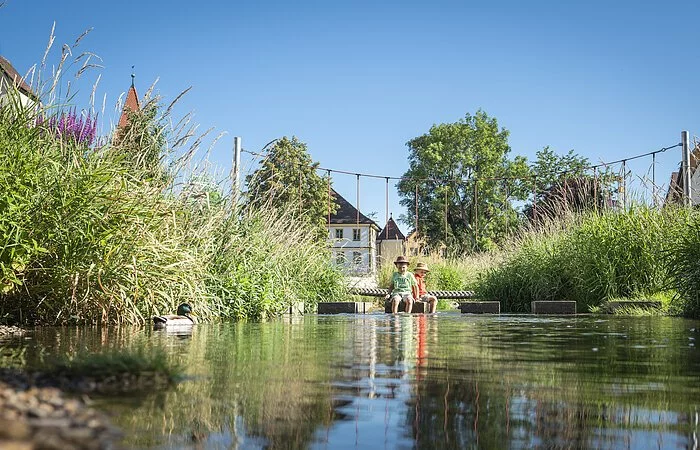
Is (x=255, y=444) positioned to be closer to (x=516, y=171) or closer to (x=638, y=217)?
(x=638, y=217)

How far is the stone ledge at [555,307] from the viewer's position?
482 inches

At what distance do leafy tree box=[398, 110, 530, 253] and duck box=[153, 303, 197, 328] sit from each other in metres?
48.5

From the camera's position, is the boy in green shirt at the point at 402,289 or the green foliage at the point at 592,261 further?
the boy in green shirt at the point at 402,289

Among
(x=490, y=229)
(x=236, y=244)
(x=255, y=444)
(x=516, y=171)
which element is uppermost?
(x=516, y=171)

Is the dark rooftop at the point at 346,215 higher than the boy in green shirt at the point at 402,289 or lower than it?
Result: higher

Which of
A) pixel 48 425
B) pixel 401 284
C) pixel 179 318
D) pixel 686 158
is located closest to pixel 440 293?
pixel 401 284

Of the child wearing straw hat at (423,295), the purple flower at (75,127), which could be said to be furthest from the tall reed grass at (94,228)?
the child wearing straw hat at (423,295)

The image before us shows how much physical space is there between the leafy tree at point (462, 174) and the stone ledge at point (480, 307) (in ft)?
139

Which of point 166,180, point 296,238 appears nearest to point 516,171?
point 296,238

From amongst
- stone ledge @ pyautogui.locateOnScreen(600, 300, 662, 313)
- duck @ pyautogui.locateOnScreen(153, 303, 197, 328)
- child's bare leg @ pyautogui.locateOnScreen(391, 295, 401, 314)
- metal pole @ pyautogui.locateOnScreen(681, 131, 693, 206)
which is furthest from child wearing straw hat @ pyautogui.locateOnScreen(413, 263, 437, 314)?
duck @ pyautogui.locateOnScreen(153, 303, 197, 328)

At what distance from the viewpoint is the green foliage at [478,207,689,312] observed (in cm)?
1202

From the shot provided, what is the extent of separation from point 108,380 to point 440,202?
182 ft

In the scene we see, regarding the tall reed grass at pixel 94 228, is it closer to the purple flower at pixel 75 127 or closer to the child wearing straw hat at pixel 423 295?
the purple flower at pixel 75 127

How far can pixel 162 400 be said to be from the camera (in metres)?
2.25
